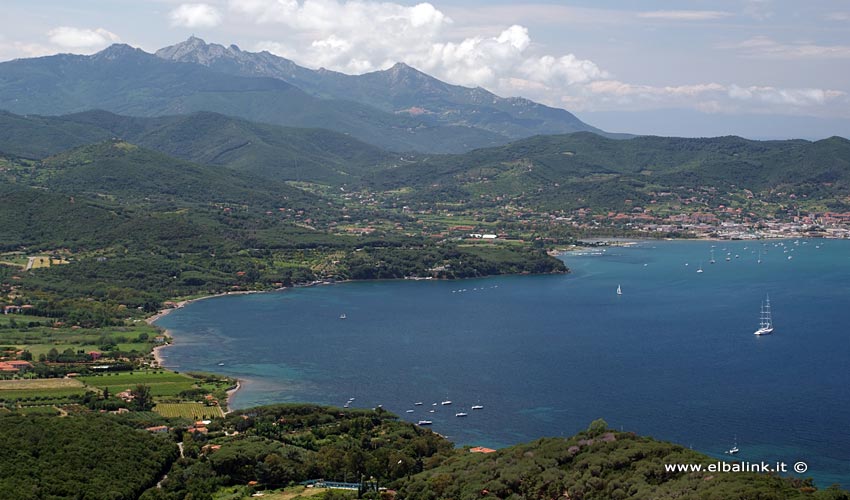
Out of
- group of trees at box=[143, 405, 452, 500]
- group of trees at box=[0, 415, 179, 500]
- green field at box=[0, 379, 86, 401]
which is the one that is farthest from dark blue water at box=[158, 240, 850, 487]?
group of trees at box=[0, 415, 179, 500]

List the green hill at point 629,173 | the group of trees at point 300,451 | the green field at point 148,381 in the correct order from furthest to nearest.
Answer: the green hill at point 629,173, the green field at point 148,381, the group of trees at point 300,451

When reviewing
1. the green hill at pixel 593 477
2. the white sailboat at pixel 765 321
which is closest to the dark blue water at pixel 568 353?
the white sailboat at pixel 765 321

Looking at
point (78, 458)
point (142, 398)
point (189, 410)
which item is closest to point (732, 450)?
point (189, 410)

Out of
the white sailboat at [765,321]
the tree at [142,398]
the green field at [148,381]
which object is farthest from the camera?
the white sailboat at [765,321]

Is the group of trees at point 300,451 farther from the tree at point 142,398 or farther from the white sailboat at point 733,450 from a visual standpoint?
the white sailboat at point 733,450

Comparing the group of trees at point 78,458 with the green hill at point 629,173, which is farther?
the green hill at point 629,173

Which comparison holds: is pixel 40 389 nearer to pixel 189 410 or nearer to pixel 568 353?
pixel 189 410

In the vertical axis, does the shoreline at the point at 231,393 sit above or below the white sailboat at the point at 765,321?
below
